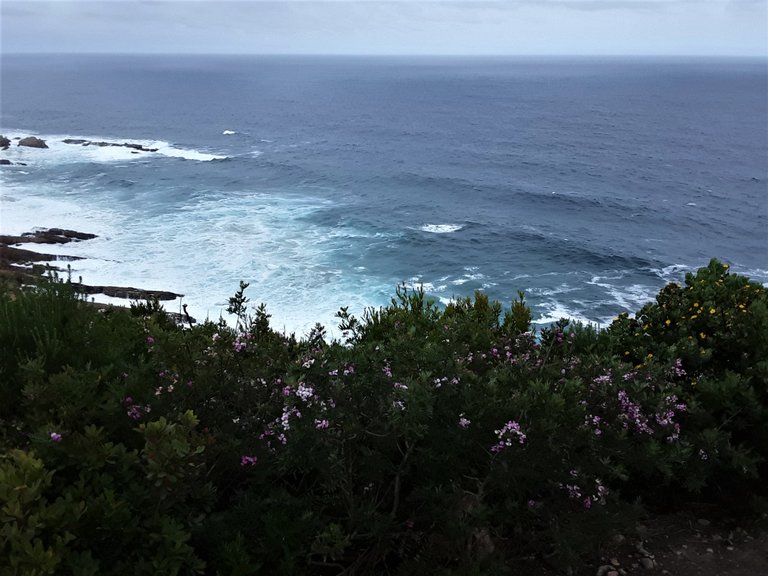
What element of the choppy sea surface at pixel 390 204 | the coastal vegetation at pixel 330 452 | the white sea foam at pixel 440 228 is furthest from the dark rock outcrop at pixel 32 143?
the coastal vegetation at pixel 330 452

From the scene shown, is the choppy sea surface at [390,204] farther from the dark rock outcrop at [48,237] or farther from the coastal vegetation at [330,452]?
the coastal vegetation at [330,452]

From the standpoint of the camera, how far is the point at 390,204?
49906 mm

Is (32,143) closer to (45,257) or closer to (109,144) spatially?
(109,144)

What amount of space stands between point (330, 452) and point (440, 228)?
40.2 m

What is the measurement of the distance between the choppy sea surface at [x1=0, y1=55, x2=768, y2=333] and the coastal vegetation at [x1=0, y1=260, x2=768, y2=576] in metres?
20.4

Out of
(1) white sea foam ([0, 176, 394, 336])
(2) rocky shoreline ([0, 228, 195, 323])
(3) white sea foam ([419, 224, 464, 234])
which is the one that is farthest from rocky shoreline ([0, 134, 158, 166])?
(3) white sea foam ([419, 224, 464, 234])

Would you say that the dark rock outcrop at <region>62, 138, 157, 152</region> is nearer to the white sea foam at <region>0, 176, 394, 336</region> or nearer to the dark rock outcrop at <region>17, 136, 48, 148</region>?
the dark rock outcrop at <region>17, 136, 48, 148</region>

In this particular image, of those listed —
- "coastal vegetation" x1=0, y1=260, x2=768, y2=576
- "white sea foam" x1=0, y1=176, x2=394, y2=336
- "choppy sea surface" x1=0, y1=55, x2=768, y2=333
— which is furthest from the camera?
"choppy sea surface" x1=0, y1=55, x2=768, y2=333

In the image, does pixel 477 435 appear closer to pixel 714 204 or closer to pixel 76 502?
pixel 76 502

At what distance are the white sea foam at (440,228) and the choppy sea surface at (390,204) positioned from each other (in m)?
0.22

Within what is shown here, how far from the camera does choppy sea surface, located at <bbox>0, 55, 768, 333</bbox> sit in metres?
32.2

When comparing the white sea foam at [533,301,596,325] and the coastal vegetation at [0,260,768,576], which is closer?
the coastal vegetation at [0,260,768,576]

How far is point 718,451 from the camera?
5.35m

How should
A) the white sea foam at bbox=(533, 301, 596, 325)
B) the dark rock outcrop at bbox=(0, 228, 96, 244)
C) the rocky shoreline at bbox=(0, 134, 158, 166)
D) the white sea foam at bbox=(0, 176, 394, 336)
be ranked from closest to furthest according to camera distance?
the white sea foam at bbox=(0, 176, 394, 336)
the white sea foam at bbox=(533, 301, 596, 325)
the dark rock outcrop at bbox=(0, 228, 96, 244)
the rocky shoreline at bbox=(0, 134, 158, 166)
